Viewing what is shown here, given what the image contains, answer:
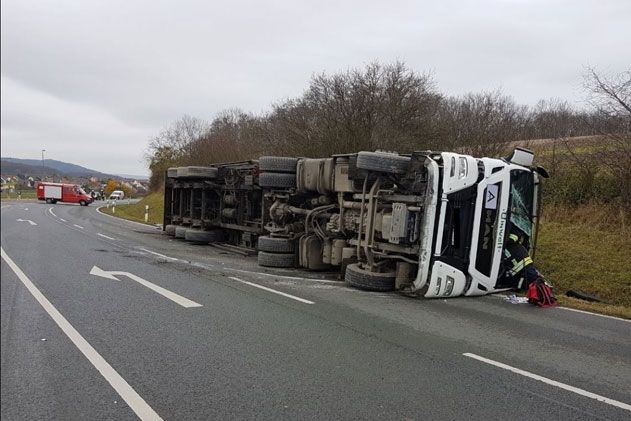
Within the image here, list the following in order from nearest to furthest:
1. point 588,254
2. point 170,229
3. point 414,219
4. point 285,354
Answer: point 285,354
point 414,219
point 588,254
point 170,229

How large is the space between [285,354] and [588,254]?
9050 mm

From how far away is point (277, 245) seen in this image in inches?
434

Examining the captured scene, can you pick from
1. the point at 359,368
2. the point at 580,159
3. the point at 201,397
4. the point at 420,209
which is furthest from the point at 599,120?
the point at 201,397

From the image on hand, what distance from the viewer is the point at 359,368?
4.58 metres

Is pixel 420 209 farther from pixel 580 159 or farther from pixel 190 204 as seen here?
pixel 190 204

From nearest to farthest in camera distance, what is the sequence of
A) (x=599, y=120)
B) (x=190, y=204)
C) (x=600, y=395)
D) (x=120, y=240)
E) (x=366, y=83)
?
1. (x=600, y=395)
2. (x=599, y=120)
3. (x=120, y=240)
4. (x=190, y=204)
5. (x=366, y=83)

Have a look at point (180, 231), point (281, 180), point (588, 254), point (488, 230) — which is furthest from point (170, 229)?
point (588, 254)

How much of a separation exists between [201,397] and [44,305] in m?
3.56

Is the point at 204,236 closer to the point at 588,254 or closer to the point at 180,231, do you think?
the point at 180,231

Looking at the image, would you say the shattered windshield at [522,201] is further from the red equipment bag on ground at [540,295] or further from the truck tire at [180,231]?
the truck tire at [180,231]

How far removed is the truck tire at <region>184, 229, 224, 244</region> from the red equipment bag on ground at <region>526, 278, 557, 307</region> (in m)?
9.70

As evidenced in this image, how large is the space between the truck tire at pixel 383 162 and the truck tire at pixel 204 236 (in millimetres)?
8036

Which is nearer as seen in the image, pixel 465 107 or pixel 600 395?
pixel 600 395

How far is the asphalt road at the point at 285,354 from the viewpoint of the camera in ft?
12.1
